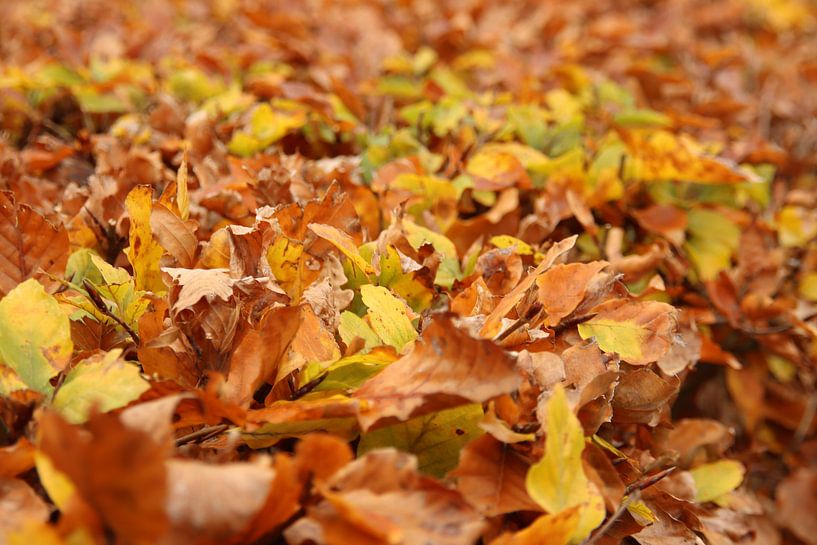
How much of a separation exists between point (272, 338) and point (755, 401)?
122 centimetres

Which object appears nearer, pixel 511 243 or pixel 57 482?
pixel 57 482

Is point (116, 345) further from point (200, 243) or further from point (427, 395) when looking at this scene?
point (427, 395)

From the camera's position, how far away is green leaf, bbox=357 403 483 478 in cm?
80

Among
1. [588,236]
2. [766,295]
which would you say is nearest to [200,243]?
[588,236]

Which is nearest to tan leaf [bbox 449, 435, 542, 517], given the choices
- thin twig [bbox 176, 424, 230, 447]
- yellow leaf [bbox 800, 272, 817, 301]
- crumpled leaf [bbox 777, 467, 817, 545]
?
thin twig [bbox 176, 424, 230, 447]

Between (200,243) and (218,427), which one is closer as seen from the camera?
(218,427)

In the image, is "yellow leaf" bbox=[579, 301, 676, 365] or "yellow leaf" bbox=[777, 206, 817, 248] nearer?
"yellow leaf" bbox=[579, 301, 676, 365]

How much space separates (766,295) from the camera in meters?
1.38

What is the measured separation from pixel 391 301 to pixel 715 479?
0.62 metres

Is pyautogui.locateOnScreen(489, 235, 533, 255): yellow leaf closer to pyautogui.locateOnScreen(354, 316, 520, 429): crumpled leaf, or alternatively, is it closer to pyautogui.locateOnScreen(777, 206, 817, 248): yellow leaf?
pyautogui.locateOnScreen(354, 316, 520, 429): crumpled leaf

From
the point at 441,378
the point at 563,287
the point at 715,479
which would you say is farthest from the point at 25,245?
the point at 715,479

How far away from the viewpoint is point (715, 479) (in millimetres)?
1145

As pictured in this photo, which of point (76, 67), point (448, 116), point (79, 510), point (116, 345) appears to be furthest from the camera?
point (76, 67)

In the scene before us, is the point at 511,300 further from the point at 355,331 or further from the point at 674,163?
the point at 674,163
